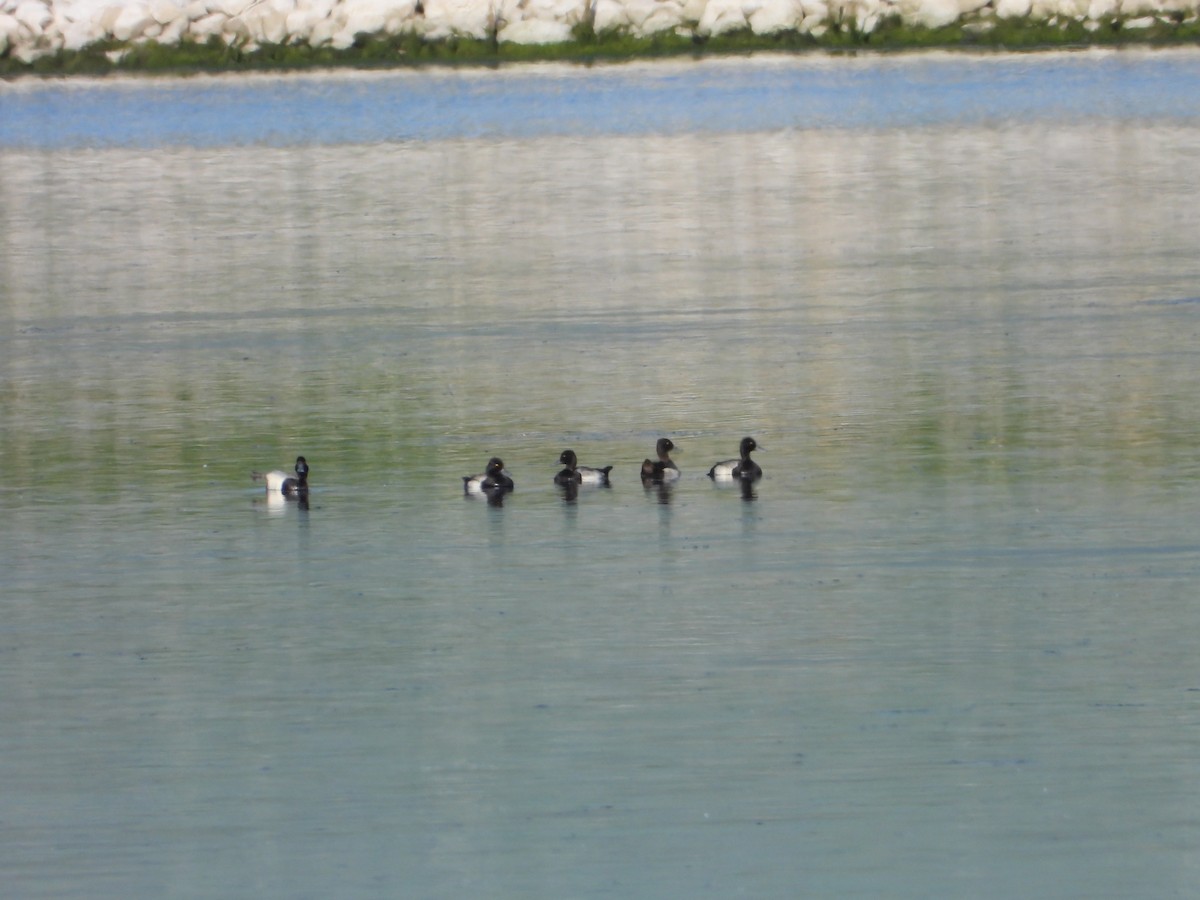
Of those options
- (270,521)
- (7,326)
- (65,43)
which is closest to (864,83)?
(65,43)

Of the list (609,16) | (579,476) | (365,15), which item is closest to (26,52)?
(365,15)

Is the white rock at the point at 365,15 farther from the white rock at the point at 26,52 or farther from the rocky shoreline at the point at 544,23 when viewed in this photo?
the white rock at the point at 26,52

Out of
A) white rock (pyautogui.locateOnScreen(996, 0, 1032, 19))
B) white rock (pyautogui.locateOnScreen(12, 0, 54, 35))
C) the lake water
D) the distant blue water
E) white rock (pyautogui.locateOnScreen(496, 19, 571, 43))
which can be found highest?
white rock (pyautogui.locateOnScreen(12, 0, 54, 35))

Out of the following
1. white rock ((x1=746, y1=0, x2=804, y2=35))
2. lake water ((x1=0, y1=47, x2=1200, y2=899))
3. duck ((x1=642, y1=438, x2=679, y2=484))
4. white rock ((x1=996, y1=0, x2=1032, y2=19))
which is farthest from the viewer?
white rock ((x1=746, y1=0, x2=804, y2=35))

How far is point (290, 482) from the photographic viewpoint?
14266mm

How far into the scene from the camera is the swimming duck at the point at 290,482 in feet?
46.7

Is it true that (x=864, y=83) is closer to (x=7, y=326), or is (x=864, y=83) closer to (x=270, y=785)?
(x=7, y=326)

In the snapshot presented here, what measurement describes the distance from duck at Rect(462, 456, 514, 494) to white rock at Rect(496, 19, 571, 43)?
56.3m

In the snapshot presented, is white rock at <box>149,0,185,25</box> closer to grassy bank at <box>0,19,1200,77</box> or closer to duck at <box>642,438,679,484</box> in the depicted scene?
grassy bank at <box>0,19,1200,77</box>

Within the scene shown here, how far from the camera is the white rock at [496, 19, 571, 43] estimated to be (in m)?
69.3

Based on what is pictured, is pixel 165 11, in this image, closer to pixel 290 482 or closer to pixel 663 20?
pixel 663 20

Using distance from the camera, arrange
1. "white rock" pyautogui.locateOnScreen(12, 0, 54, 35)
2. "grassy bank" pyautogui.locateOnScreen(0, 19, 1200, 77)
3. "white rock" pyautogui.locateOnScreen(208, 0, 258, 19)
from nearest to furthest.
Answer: "grassy bank" pyautogui.locateOnScreen(0, 19, 1200, 77), "white rock" pyautogui.locateOnScreen(208, 0, 258, 19), "white rock" pyautogui.locateOnScreen(12, 0, 54, 35)

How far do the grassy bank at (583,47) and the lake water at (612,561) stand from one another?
3779 centimetres

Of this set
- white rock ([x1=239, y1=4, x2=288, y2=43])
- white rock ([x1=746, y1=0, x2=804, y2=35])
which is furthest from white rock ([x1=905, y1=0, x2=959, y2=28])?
white rock ([x1=239, y1=4, x2=288, y2=43])
